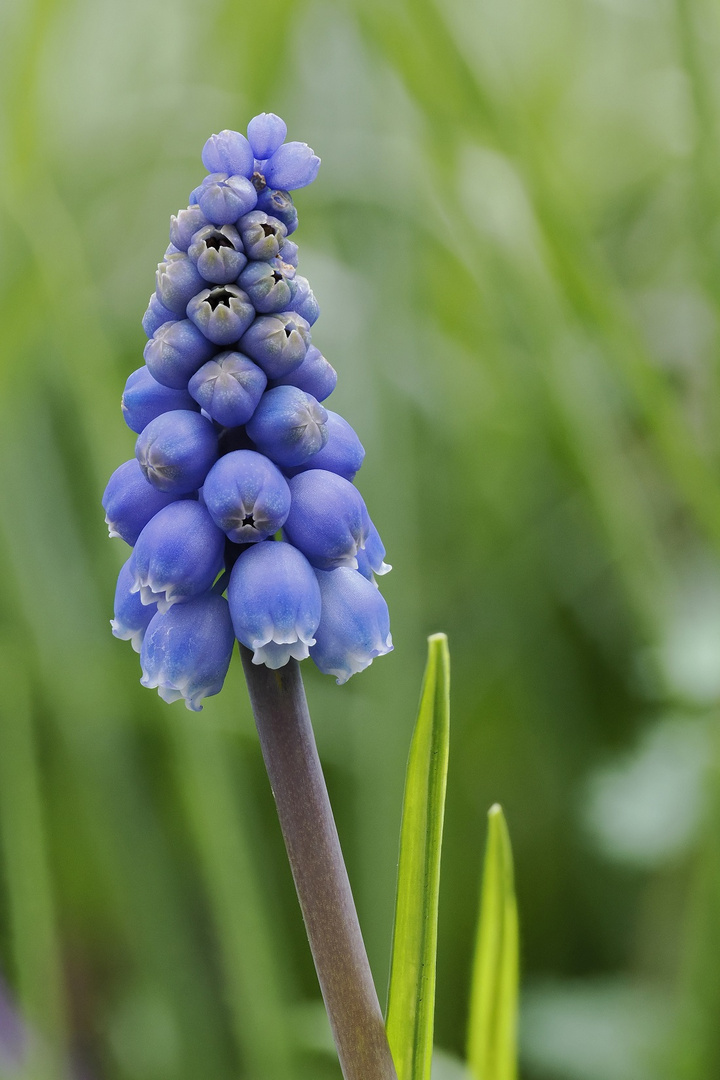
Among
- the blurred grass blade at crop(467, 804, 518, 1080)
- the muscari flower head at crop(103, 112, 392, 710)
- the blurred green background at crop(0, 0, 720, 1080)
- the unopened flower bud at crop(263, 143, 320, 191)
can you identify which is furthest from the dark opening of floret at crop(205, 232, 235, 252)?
the blurred green background at crop(0, 0, 720, 1080)

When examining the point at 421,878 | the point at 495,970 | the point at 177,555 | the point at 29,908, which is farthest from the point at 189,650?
the point at 29,908

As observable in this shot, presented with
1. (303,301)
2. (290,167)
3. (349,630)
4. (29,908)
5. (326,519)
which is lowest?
(29,908)

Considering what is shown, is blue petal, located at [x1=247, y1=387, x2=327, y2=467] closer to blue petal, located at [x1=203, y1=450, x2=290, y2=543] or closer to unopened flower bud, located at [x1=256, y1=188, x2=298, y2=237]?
blue petal, located at [x1=203, y1=450, x2=290, y2=543]

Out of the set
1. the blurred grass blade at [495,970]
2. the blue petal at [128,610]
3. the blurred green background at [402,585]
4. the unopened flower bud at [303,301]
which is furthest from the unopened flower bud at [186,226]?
the blurred green background at [402,585]

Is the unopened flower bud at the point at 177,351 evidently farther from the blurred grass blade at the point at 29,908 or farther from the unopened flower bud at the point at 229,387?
the blurred grass blade at the point at 29,908

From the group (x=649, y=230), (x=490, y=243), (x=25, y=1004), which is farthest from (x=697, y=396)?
(x=25, y=1004)

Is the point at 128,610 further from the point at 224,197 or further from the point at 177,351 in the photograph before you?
the point at 224,197

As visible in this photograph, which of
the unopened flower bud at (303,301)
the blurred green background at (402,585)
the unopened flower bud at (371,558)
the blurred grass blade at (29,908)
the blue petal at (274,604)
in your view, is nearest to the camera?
the blue petal at (274,604)

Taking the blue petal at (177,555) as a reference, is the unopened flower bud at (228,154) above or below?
above
